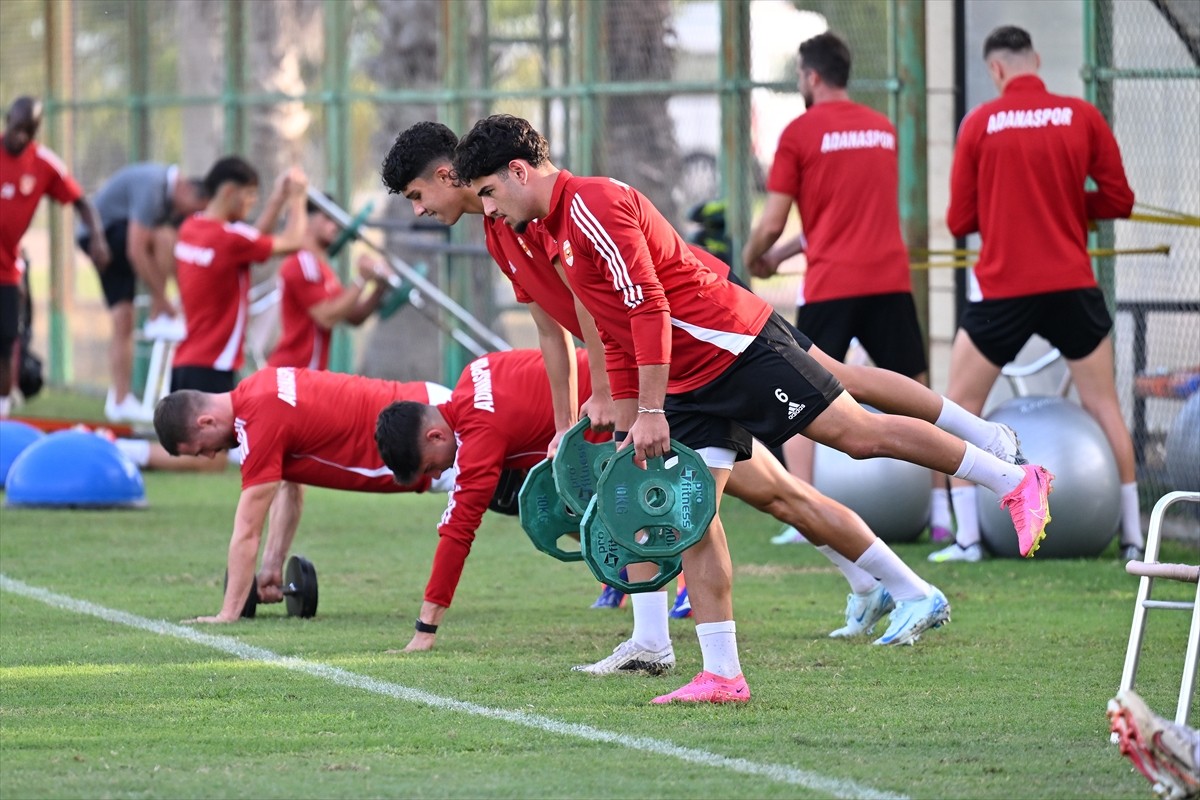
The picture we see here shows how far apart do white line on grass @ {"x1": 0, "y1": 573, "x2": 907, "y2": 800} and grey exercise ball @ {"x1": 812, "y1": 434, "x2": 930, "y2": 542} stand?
12.7ft

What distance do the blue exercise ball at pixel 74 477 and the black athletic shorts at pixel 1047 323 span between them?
5.46m

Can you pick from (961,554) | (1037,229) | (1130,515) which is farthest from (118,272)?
(1130,515)

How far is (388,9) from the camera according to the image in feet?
65.0

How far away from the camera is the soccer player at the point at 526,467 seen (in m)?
6.61

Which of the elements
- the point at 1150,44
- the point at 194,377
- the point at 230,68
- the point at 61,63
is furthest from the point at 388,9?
the point at 1150,44

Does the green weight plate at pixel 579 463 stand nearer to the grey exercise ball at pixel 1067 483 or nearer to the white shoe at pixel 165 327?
the grey exercise ball at pixel 1067 483

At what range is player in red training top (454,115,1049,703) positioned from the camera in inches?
216

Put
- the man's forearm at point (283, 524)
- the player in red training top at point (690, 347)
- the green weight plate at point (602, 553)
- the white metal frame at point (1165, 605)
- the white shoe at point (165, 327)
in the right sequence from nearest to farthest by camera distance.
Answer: the white metal frame at point (1165, 605), the player in red training top at point (690, 347), the green weight plate at point (602, 553), the man's forearm at point (283, 524), the white shoe at point (165, 327)

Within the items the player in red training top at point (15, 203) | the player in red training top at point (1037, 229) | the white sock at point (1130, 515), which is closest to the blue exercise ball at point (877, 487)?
the player in red training top at point (1037, 229)

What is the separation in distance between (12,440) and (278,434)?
5825mm

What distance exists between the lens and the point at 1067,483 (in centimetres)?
914

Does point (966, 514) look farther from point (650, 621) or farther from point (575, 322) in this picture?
point (575, 322)

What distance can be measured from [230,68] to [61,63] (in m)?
3.85

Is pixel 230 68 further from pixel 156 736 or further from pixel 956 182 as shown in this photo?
pixel 156 736
